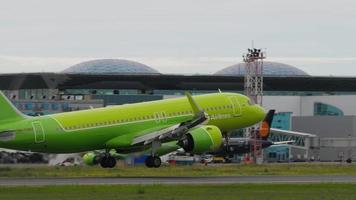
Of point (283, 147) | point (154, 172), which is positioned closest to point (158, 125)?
point (154, 172)

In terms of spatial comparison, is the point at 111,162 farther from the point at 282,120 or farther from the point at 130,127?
the point at 282,120

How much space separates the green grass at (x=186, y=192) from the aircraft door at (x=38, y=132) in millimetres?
16288

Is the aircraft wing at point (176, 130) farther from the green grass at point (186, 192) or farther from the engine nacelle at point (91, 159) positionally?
the green grass at point (186, 192)

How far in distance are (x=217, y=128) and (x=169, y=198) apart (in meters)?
26.1

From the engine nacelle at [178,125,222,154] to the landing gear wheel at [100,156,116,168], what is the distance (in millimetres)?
6561

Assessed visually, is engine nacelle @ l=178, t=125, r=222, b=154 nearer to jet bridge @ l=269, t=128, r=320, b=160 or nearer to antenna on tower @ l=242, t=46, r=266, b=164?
antenna on tower @ l=242, t=46, r=266, b=164

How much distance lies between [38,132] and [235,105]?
15686 mm

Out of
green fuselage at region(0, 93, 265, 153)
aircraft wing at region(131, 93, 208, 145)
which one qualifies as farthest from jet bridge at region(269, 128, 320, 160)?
aircraft wing at region(131, 93, 208, 145)

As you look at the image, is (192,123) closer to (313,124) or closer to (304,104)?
(313,124)

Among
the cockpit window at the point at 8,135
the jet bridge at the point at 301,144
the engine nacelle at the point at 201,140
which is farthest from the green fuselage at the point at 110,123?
the jet bridge at the point at 301,144

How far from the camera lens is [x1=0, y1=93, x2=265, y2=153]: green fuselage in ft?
196

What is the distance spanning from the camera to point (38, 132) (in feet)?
196

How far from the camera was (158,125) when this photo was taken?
212 feet

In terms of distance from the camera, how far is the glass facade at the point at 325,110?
593 feet
